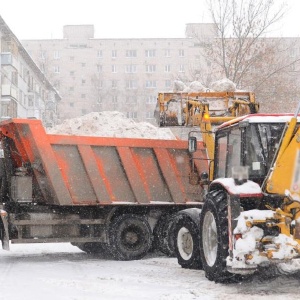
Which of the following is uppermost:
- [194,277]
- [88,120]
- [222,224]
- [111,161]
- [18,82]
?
[18,82]

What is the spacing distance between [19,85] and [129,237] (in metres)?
37.4

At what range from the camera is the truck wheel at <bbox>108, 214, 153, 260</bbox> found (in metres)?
12.1

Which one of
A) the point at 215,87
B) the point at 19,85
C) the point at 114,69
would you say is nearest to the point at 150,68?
the point at 114,69

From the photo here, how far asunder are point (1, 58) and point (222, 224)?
34.1 m

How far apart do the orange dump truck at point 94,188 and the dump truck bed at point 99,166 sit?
2cm

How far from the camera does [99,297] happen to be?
7469 mm

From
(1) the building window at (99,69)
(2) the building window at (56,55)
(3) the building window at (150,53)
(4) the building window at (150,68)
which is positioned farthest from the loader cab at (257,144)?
(2) the building window at (56,55)

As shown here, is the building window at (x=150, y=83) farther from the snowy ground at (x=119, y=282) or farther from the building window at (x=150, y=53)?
the snowy ground at (x=119, y=282)

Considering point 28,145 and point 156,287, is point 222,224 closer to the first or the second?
point 156,287

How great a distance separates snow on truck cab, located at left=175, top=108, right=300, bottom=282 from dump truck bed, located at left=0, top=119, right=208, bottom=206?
308 centimetres

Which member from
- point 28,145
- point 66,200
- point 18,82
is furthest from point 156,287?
point 18,82

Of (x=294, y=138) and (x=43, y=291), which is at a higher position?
(x=294, y=138)

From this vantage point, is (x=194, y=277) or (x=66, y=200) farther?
(x=66, y=200)

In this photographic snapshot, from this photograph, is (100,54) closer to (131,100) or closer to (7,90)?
(131,100)
